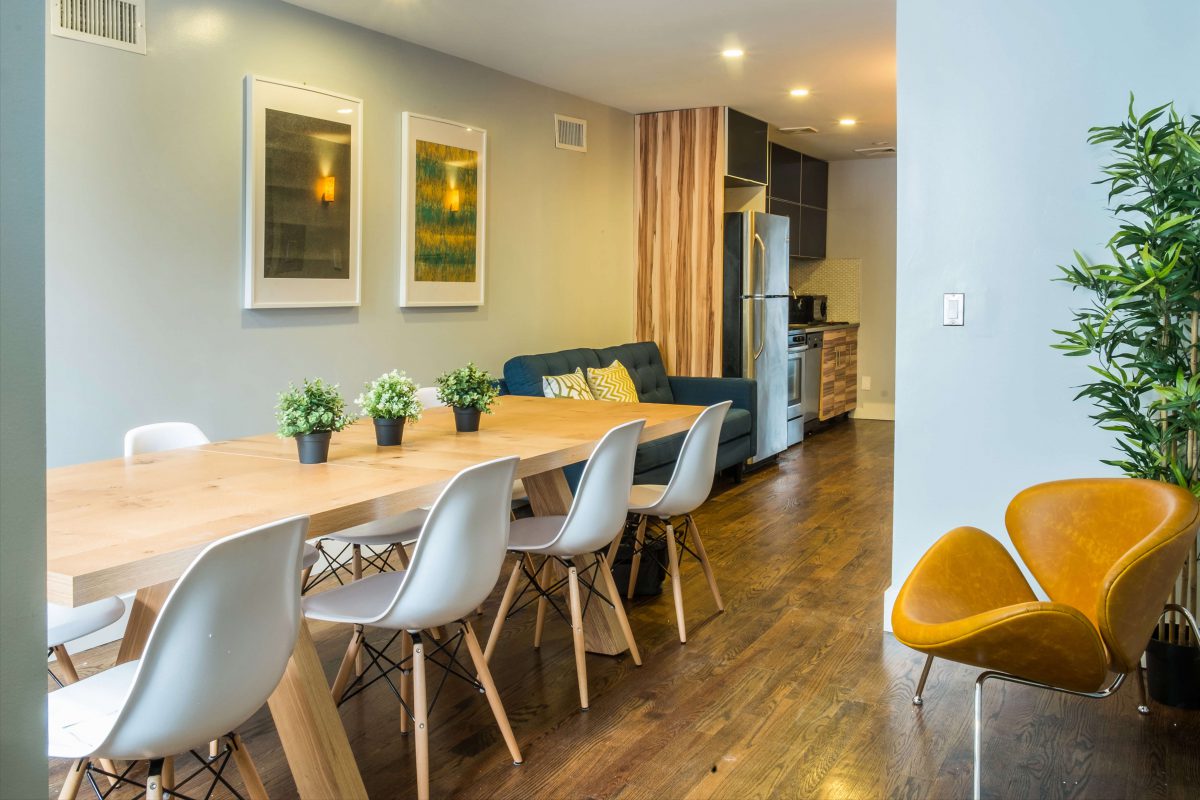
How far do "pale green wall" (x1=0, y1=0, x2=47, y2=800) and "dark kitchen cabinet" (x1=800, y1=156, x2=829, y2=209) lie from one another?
8.46 metres

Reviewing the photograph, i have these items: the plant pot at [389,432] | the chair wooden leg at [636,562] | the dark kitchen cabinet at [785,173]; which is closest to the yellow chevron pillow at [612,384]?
the chair wooden leg at [636,562]

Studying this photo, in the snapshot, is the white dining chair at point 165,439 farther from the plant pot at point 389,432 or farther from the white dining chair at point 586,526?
the white dining chair at point 586,526

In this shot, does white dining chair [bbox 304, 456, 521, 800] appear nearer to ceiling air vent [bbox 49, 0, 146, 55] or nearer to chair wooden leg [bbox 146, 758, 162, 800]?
chair wooden leg [bbox 146, 758, 162, 800]

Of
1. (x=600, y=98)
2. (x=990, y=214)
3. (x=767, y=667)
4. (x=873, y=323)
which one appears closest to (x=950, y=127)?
(x=990, y=214)

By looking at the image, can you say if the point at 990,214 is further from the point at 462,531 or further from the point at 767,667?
the point at 462,531

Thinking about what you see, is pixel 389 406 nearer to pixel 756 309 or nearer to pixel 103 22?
pixel 103 22

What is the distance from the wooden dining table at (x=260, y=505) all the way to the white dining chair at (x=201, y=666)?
0.15 m

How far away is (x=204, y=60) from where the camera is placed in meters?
4.07

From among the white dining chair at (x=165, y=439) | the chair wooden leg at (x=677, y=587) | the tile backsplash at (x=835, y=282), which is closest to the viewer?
the white dining chair at (x=165, y=439)

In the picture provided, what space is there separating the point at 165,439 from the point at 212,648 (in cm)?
159

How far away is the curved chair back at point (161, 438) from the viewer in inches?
121

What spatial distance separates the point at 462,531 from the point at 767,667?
140 cm

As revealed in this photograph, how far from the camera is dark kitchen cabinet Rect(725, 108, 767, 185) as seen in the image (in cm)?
705

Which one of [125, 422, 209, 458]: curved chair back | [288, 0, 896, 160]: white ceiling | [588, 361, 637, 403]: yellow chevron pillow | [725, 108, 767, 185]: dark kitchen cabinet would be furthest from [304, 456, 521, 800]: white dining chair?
[725, 108, 767, 185]: dark kitchen cabinet
